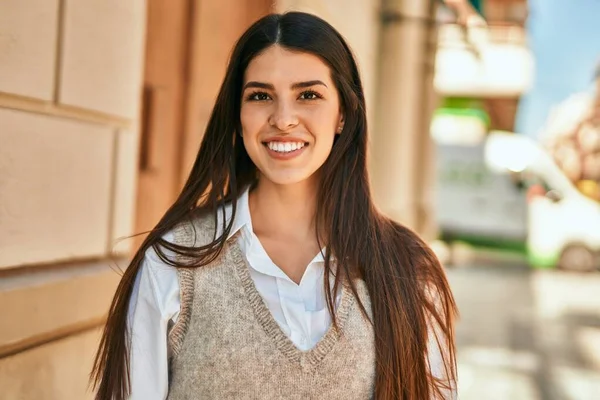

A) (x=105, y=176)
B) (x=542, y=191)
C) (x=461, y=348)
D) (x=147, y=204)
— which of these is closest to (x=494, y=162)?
(x=542, y=191)

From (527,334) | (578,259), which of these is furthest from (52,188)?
(578,259)

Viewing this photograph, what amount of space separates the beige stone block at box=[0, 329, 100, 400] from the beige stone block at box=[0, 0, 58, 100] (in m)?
0.83

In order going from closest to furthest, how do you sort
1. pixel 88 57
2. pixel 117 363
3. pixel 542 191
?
1. pixel 117 363
2. pixel 88 57
3. pixel 542 191

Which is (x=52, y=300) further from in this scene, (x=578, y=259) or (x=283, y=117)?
(x=578, y=259)

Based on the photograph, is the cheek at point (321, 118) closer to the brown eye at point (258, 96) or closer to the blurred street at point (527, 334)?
the brown eye at point (258, 96)

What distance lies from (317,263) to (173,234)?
409mm

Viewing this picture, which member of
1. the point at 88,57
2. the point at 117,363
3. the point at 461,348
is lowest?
the point at 461,348

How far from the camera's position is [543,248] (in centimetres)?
1272

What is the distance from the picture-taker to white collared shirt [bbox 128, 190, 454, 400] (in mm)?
1891

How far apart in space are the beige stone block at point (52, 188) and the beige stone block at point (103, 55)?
117 millimetres

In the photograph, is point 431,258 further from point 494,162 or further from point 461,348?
point 494,162

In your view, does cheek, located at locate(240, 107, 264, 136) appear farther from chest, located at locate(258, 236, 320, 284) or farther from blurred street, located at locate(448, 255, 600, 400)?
blurred street, located at locate(448, 255, 600, 400)

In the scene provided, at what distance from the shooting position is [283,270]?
2.09 metres

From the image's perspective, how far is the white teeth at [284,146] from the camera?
2025 millimetres
